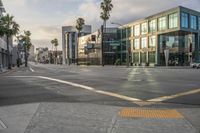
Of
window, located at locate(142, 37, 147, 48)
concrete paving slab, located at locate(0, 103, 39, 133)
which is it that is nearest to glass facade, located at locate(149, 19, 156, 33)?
window, located at locate(142, 37, 147, 48)

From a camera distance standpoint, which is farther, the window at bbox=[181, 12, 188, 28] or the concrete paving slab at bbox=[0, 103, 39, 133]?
the window at bbox=[181, 12, 188, 28]

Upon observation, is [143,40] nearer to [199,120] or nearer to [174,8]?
[174,8]

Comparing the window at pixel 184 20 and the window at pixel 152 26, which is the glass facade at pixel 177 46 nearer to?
the window at pixel 184 20

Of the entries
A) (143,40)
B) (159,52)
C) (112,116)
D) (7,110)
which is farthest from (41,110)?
(143,40)

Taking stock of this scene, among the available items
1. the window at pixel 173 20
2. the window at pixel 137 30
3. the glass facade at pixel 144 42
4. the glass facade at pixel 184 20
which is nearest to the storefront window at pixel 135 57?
the glass facade at pixel 144 42

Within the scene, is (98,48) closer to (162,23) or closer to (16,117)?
(162,23)

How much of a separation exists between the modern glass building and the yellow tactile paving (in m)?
65.6

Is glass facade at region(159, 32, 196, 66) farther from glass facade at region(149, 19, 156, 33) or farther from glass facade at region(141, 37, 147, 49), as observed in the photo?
glass facade at region(141, 37, 147, 49)

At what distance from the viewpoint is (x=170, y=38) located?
84.6 meters

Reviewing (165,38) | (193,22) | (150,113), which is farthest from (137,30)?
(150,113)

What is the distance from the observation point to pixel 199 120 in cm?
788

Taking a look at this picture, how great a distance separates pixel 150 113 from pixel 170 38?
77.8m

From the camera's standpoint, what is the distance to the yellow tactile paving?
8.41 m

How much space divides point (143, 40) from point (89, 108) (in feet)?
277
